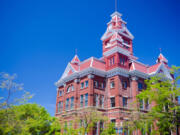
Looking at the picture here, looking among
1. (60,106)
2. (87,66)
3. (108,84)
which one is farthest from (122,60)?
(60,106)

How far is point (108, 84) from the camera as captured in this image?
1379 inches

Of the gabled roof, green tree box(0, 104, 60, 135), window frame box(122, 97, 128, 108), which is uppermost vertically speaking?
the gabled roof

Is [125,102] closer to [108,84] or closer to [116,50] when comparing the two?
[108,84]

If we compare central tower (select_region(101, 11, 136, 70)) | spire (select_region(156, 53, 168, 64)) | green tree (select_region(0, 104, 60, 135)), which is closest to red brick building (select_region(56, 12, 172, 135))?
central tower (select_region(101, 11, 136, 70))

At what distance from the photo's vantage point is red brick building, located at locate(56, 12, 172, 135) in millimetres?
32562

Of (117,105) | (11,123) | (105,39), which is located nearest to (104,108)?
(117,105)

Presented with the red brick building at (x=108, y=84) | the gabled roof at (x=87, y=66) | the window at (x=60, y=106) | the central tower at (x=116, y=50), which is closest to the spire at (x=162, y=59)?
the red brick building at (x=108, y=84)

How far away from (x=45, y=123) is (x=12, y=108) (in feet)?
47.1

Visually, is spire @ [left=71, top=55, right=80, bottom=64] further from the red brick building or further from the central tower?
the central tower

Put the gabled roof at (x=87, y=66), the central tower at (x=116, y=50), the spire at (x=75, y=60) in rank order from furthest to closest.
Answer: the spire at (x=75, y=60), the gabled roof at (x=87, y=66), the central tower at (x=116, y=50)

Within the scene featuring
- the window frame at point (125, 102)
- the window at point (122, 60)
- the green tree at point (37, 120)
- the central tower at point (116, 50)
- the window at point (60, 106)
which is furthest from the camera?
the window at point (60, 106)

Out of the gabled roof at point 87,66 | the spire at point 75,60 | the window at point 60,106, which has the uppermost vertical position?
the spire at point 75,60

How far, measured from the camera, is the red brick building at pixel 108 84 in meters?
32.6

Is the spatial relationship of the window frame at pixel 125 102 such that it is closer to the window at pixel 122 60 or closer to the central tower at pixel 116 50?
the central tower at pixel 116 50
